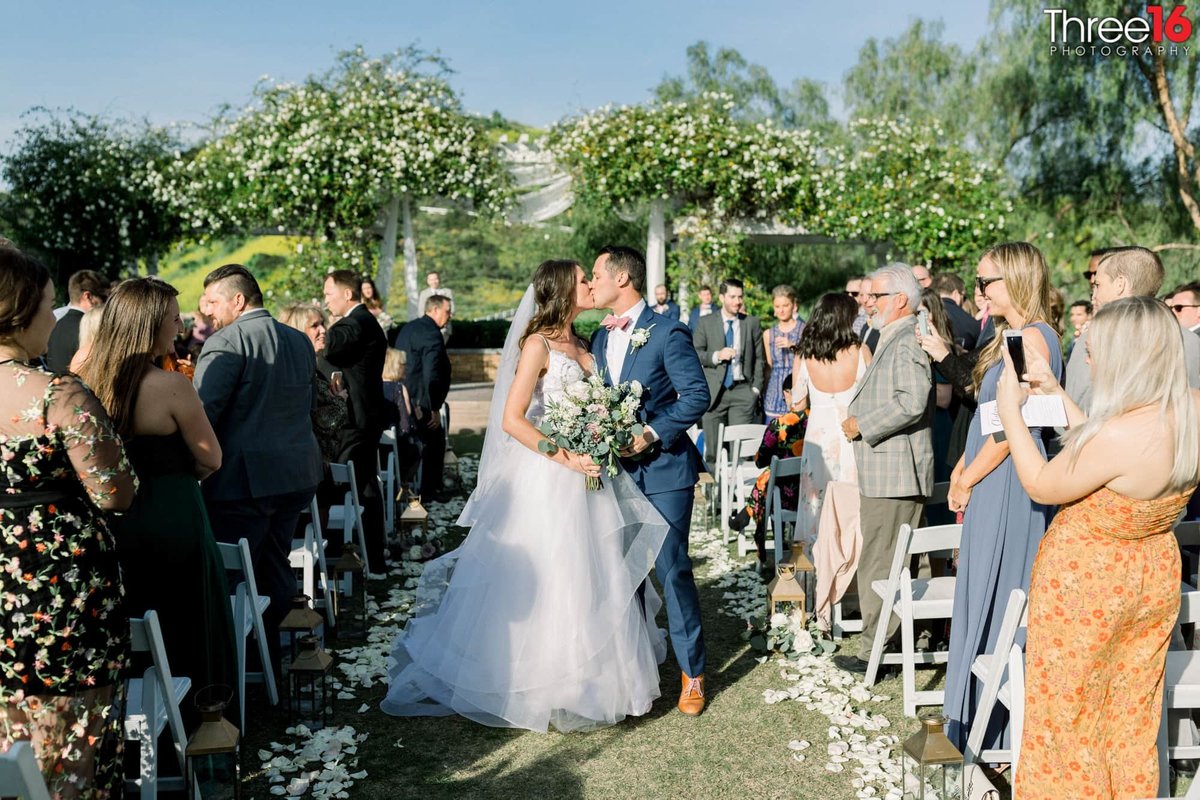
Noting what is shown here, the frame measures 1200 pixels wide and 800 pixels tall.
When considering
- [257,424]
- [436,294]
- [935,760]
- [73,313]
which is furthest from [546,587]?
[436,294]

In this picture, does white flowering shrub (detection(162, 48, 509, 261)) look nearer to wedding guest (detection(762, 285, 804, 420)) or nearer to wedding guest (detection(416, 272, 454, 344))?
wedding guest (detection(416, 272, 454, 344))

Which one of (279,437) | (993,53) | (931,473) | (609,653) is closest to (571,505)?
(609,653)

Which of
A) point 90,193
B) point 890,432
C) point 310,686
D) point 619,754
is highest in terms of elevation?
point 90,193

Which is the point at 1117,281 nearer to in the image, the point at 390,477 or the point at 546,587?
the point at 546,587

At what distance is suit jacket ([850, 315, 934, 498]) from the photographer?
15.0 feet

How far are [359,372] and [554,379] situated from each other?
2.37 m

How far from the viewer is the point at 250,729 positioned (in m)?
4.15

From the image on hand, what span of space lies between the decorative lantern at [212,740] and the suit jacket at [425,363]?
5.41 m

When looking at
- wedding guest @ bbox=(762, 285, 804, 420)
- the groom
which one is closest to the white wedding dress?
the groom

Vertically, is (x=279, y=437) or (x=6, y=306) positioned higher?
(x=6, y=306)

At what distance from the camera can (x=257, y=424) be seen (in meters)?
4.50

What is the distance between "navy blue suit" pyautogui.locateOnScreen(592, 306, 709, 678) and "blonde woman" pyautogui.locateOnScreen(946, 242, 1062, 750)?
3.71ft

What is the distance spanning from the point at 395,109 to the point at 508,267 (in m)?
14.5

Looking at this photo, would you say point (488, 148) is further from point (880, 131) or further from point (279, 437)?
point (279, 437)
